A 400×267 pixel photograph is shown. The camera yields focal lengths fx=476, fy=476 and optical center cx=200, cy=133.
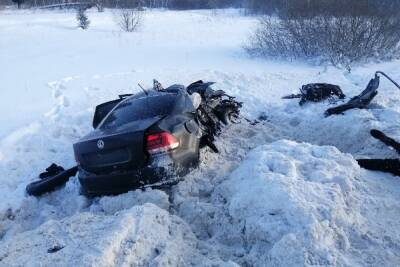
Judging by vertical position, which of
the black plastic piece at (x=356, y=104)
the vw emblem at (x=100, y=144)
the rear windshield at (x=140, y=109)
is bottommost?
the black plastic piece at (x=356, y=104)

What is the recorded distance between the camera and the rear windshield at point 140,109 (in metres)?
6.11

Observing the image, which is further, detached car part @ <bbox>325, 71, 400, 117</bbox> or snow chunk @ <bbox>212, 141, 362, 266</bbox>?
detached car part @ <bbox>325, 71, 400, 117</bbox>

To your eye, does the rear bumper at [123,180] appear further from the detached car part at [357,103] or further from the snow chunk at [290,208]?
the detached car part at [357,103]

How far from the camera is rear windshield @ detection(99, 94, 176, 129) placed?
6.11 meters

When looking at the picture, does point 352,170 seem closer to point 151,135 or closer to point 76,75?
point 151,135

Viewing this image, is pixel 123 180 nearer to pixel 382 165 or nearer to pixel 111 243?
pixel 111 243

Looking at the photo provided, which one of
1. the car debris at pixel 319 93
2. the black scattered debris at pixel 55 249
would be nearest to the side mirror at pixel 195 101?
the black scattered debris at pixel 55 249

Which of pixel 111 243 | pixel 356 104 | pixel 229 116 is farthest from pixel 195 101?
pixel 356 104

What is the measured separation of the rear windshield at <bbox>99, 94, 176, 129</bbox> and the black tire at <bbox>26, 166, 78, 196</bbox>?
1.04 m

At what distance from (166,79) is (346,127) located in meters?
6.74

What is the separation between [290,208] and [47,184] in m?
3.65

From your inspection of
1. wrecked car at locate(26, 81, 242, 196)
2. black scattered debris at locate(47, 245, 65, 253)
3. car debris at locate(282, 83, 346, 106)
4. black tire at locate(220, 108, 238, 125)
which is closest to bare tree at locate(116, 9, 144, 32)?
car debris at locate(282, 83, 346, 106)

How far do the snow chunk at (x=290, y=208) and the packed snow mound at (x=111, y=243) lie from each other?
1.48ft

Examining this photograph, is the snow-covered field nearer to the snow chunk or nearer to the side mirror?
the snow chunk
